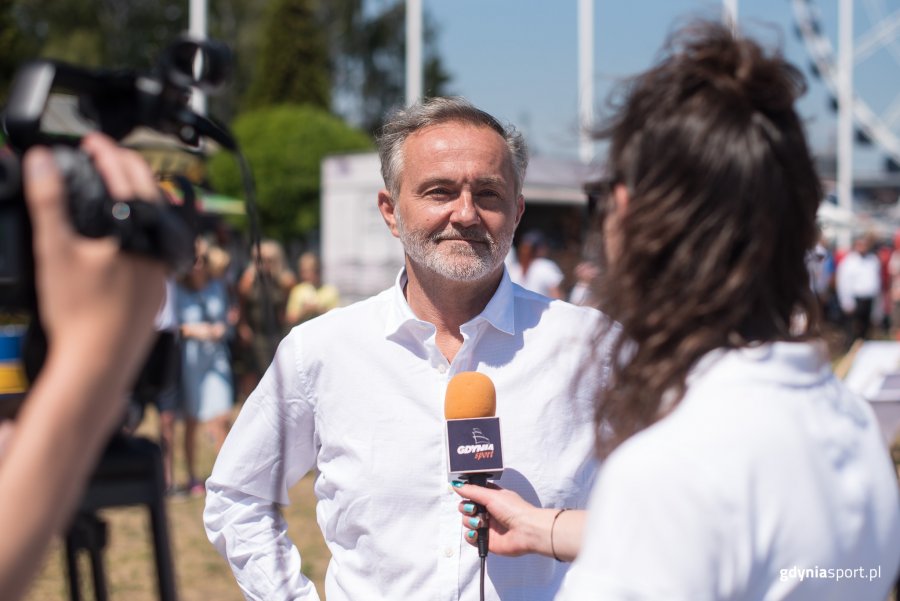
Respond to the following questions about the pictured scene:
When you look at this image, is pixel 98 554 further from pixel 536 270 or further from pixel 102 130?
pixel 536 270

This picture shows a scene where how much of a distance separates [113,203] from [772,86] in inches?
31.2

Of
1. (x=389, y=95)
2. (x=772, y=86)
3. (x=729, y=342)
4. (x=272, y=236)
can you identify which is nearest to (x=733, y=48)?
(x=772, y=86)

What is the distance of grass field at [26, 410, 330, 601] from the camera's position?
5.64 metres

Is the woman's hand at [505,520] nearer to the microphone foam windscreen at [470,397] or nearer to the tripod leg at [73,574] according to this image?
the microphone foam windscreen at [470,397]

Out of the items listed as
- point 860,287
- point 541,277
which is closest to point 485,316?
point 541,277

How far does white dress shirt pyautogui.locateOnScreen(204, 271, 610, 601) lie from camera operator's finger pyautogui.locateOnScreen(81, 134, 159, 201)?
4.36ft

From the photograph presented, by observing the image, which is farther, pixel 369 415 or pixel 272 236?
pixel 272 236

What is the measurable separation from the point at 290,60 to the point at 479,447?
38076 millimetres

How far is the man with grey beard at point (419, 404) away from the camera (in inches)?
85.9

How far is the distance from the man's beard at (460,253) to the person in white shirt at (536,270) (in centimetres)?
811

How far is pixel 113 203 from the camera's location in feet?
3.00

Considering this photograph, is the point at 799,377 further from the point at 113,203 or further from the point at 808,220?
the point at 113,203

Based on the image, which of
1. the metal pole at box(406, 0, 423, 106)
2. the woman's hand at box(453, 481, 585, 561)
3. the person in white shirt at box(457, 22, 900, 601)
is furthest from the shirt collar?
the metal pole at box(406, 0, 423, 106)

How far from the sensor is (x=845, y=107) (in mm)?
32750
